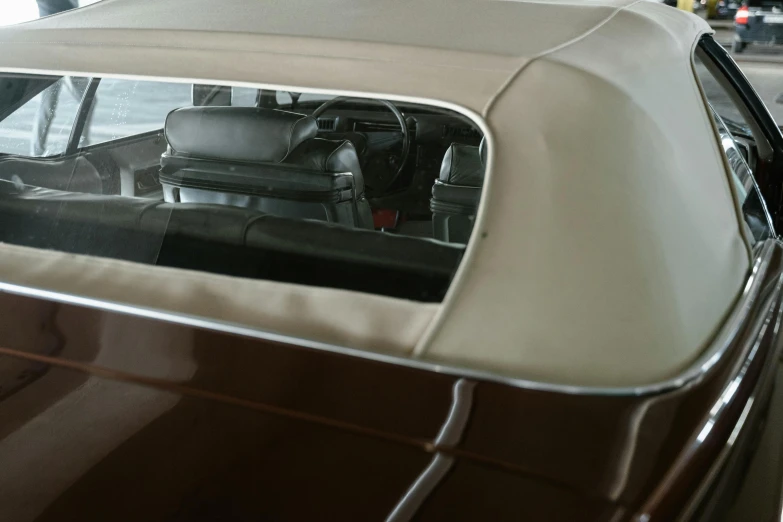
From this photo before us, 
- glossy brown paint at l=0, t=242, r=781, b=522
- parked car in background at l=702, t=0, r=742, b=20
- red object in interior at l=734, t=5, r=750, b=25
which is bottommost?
parked car in background at l=702, t=0, r=742, b=20

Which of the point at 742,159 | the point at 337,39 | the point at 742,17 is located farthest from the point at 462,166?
the point at 742,17

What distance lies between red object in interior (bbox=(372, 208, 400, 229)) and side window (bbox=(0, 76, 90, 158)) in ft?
2.20

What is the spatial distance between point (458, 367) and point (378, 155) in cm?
107

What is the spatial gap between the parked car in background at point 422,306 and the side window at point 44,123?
0.25 metres

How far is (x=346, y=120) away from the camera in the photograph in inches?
77.1

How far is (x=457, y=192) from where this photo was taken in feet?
4.34

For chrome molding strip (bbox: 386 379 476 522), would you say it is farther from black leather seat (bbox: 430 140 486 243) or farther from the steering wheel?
the steering wheel

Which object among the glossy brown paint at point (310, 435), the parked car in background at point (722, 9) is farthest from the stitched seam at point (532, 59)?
the parked car in background at point (722, 9)

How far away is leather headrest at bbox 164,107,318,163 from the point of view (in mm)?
1558

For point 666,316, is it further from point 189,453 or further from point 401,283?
point 189,453

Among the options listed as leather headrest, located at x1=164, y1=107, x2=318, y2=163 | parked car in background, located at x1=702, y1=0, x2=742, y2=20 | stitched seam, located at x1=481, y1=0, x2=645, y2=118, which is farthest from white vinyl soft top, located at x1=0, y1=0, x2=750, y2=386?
parked car in background, located at x1=702, y1=0, x2=742, y2=20

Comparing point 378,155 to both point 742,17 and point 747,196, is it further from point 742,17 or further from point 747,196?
point 742,17

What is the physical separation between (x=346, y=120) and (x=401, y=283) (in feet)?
2.98

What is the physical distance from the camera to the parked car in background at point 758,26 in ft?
35.3
